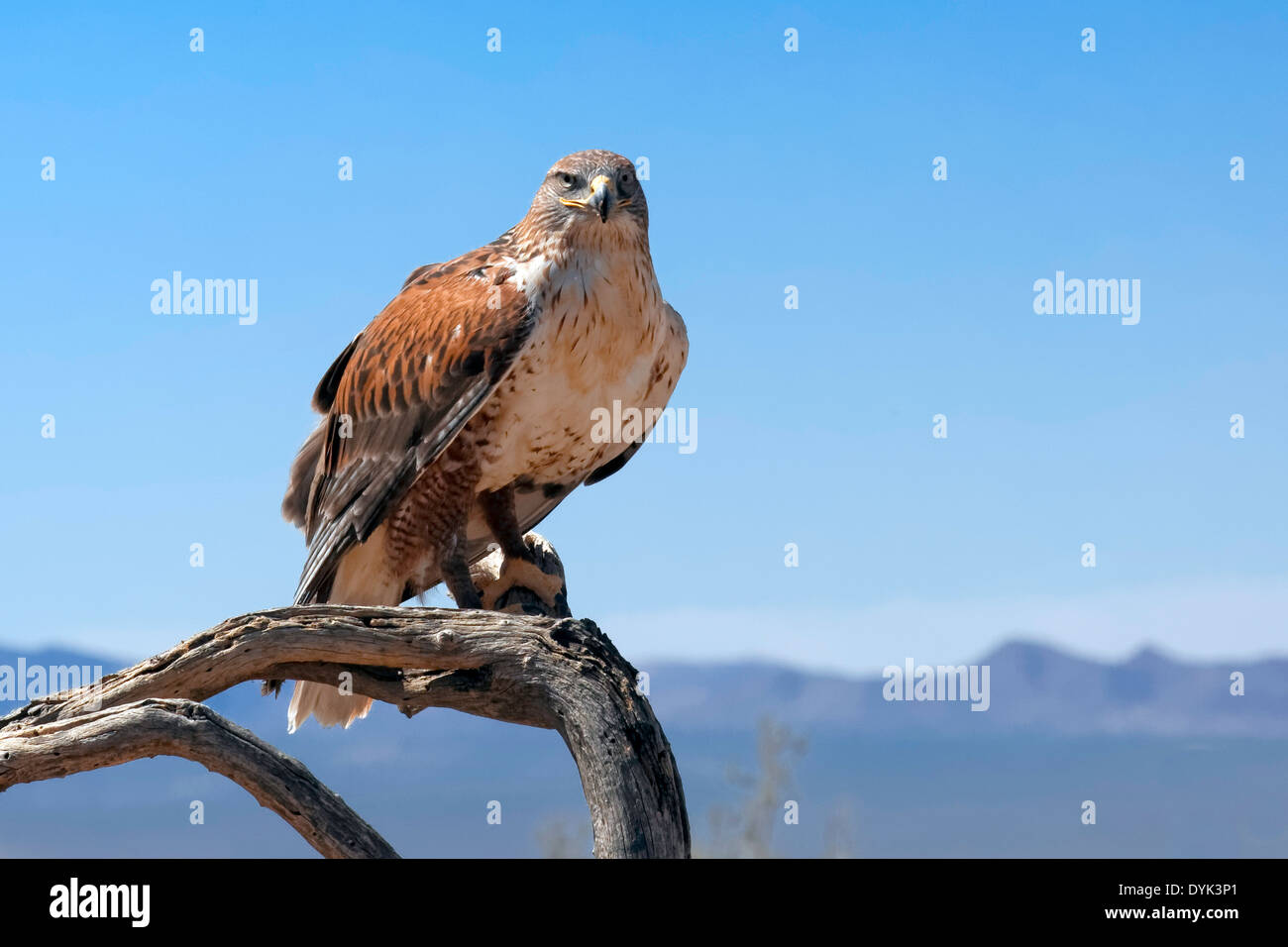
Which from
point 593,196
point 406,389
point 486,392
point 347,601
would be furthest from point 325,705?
point 593,196

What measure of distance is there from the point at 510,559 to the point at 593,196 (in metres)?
2.02

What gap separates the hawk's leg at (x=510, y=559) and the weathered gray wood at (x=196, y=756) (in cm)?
206

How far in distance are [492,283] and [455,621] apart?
1667mm

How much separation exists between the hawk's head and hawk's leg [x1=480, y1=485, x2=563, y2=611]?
1429mm

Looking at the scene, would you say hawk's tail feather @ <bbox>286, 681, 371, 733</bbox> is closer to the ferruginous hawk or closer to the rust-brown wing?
the ferruginous hawk

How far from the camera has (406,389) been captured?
6215mm

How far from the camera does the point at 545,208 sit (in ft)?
20.1

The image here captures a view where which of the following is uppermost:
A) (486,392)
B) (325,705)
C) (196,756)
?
(486,392)

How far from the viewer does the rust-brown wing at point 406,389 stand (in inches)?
235

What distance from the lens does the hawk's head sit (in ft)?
19.3

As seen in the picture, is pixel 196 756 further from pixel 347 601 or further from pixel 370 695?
pixel 347 601
